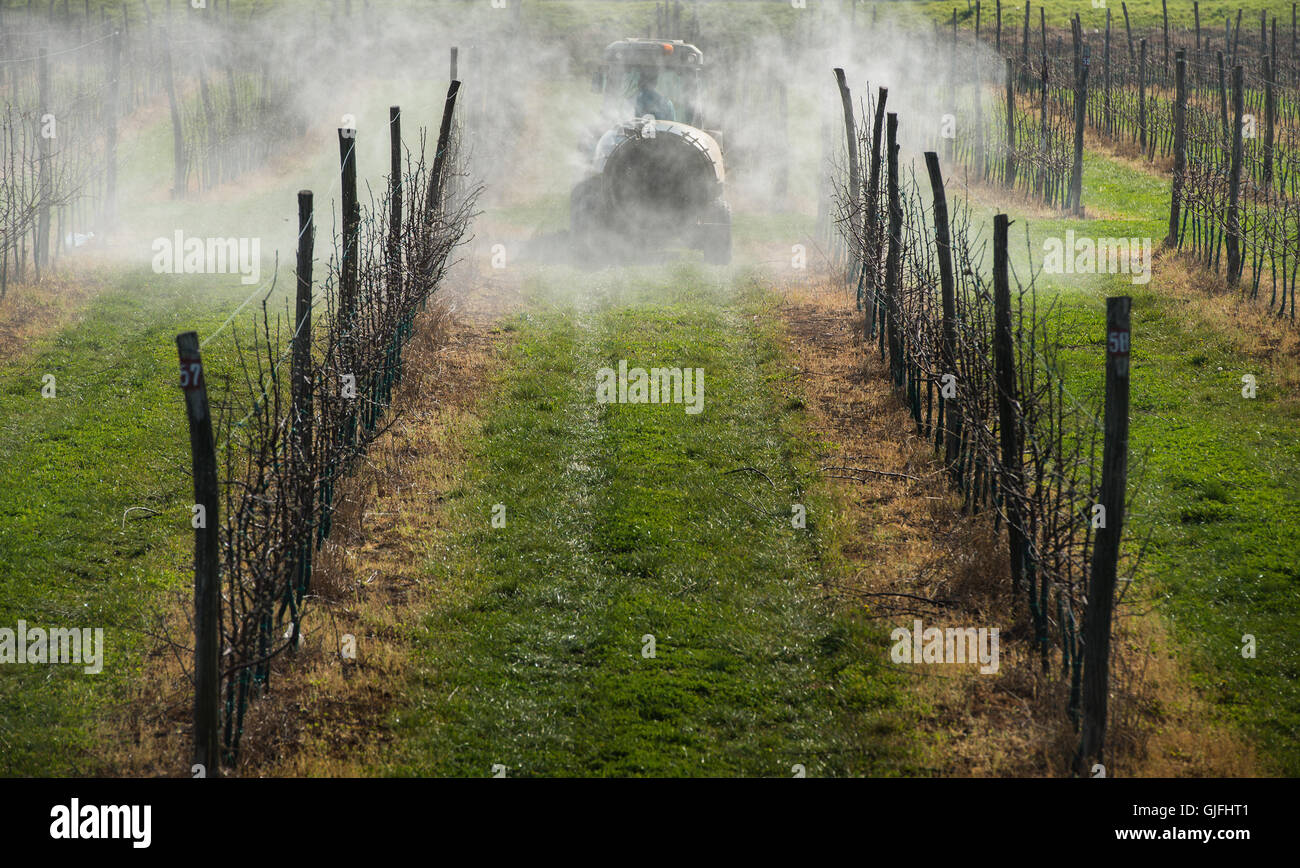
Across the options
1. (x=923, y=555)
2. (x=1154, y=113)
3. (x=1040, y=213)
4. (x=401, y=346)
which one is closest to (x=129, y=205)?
(x=401, y=346)

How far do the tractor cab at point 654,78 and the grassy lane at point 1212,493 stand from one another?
31.8 ft

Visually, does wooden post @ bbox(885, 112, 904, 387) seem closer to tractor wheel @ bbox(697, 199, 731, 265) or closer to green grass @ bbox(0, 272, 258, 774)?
tractor wheel @ bbox(697, 199, 731, 265)

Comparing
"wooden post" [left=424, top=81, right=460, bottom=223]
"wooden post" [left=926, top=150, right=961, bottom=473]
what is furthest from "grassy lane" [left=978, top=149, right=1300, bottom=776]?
"wooden post" [left=424, top=81, right=460, bottom=223]

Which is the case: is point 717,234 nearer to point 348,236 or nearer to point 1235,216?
point 1235,216

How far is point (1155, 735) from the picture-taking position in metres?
6.77

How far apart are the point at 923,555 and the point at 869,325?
6.70 metres

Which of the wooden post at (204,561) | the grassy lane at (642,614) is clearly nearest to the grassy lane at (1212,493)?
the grassy lane at (642,614)

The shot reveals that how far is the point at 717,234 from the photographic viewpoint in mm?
21188

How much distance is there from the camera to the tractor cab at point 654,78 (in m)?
24.2

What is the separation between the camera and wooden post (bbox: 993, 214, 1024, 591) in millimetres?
7996

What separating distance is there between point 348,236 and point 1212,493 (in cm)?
833

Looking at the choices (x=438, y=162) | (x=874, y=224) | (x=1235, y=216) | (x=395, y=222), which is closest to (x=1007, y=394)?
(x=874, y=224)

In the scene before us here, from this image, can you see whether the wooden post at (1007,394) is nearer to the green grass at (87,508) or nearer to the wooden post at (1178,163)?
the green grass at (87,508)

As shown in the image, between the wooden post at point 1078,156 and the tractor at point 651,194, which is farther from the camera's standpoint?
the wooden post at point 1078,156
